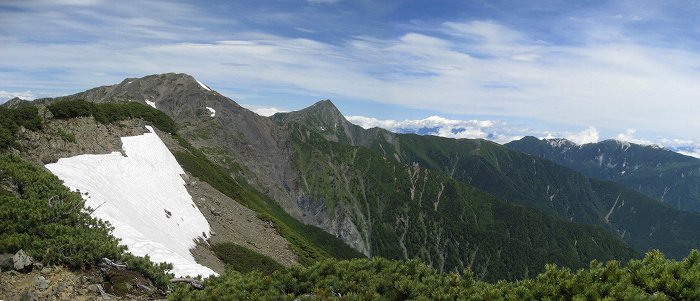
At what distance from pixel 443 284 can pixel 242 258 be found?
32.7 m

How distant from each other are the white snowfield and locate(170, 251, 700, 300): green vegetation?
32.9 feet

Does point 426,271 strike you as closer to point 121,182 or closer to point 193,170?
point 121,182

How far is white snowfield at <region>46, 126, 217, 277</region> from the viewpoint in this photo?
25.8m

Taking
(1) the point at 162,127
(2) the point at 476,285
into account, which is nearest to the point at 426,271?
(2) the point at 476,285

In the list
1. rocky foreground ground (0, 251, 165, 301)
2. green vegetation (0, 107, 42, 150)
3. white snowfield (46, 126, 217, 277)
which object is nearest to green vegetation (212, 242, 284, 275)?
white snowfield (46, 126, 217, 277)

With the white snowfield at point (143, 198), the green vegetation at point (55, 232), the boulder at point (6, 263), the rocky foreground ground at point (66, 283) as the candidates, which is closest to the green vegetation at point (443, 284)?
the rocky foreground ground at point (66, 283)

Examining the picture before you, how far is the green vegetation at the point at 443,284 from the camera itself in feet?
34.4

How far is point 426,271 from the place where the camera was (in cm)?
1453

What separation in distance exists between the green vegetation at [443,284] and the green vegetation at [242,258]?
87.6 ft

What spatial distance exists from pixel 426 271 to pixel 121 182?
33589 millimetres

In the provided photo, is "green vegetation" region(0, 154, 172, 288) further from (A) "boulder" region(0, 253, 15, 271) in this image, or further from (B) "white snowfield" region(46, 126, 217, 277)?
(B) "white snowfield" region(46, 126, 217, 277)

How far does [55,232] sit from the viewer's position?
16844mm

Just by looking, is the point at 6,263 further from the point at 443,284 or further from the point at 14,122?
the point at 14,122

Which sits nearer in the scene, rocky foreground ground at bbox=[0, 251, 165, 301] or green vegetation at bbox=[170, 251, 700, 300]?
green vegetation at bbox=[170, 251, 700, 300]
